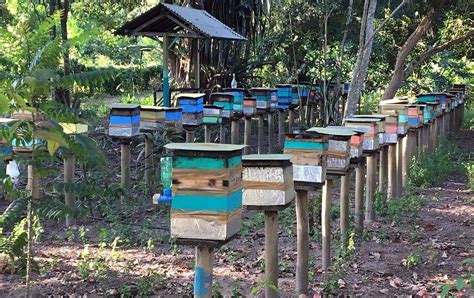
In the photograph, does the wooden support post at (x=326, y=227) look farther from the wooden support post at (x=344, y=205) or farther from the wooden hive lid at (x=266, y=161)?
the wooden hive lid at (x=266, y=161)

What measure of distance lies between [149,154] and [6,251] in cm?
492

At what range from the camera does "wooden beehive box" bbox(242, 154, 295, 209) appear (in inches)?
175

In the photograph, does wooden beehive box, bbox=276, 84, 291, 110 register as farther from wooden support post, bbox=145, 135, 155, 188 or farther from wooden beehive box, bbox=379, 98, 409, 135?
wooden beehive box, bbox=379, 98, 409, 135

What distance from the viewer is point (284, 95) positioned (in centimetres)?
1371

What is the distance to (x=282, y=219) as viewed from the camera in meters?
8.09

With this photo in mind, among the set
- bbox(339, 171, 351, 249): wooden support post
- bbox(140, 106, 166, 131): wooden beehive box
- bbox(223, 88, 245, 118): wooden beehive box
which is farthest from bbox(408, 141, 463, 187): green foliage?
bbox(339, 171, 351, 249): wooden support post

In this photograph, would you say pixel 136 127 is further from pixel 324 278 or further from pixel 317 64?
pixel 317 64

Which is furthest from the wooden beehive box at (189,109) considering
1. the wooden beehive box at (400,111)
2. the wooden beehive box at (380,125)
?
the wooden beehive box at (380,125)

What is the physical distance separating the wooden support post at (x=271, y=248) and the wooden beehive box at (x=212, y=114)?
613cm

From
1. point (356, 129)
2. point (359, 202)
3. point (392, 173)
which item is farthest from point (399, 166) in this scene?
point (356, 129)

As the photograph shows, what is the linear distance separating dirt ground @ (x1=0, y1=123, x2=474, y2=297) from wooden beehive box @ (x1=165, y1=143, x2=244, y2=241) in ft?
3.27

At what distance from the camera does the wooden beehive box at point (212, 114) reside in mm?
10727

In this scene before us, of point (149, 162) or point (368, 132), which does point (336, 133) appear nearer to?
point (368, 132)

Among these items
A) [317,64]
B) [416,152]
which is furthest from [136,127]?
[317,64]
